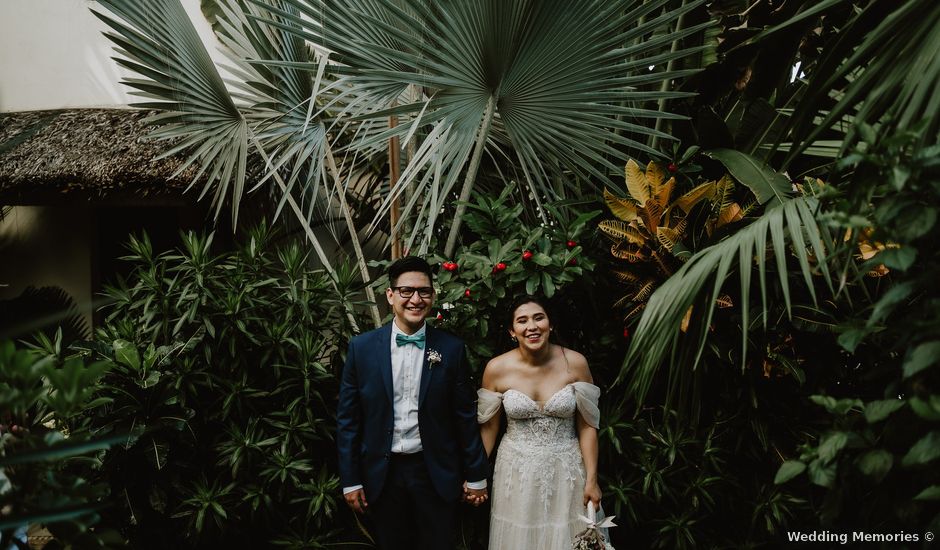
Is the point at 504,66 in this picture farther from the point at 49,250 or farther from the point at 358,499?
the point at 49,250

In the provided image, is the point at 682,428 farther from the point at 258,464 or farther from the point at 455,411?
the point at 258,464

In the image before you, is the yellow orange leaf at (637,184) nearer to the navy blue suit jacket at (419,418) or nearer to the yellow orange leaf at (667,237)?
the yellow orange leaf at (667,237)

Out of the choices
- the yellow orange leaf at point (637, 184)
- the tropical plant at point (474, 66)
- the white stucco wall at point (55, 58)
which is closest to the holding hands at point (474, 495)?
A: the tropical plant at point (474, 66)

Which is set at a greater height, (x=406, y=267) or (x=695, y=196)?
(x=695, y=196)

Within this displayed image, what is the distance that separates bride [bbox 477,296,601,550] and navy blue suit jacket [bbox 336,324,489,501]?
0.22 metres

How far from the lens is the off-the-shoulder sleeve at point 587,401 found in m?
3.50

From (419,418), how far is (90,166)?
11.6ft

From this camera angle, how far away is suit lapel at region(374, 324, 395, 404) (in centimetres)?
324

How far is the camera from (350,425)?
3.27m

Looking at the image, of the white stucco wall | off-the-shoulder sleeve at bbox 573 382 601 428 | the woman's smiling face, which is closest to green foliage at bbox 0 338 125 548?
the woman's smiling face

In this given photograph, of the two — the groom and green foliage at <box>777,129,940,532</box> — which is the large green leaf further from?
the groom

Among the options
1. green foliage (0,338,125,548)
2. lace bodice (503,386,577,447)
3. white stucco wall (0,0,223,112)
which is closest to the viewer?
green foliage (0,338,125,548)

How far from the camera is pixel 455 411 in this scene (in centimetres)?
335

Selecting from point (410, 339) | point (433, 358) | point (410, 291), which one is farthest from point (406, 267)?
point (433, 358)
